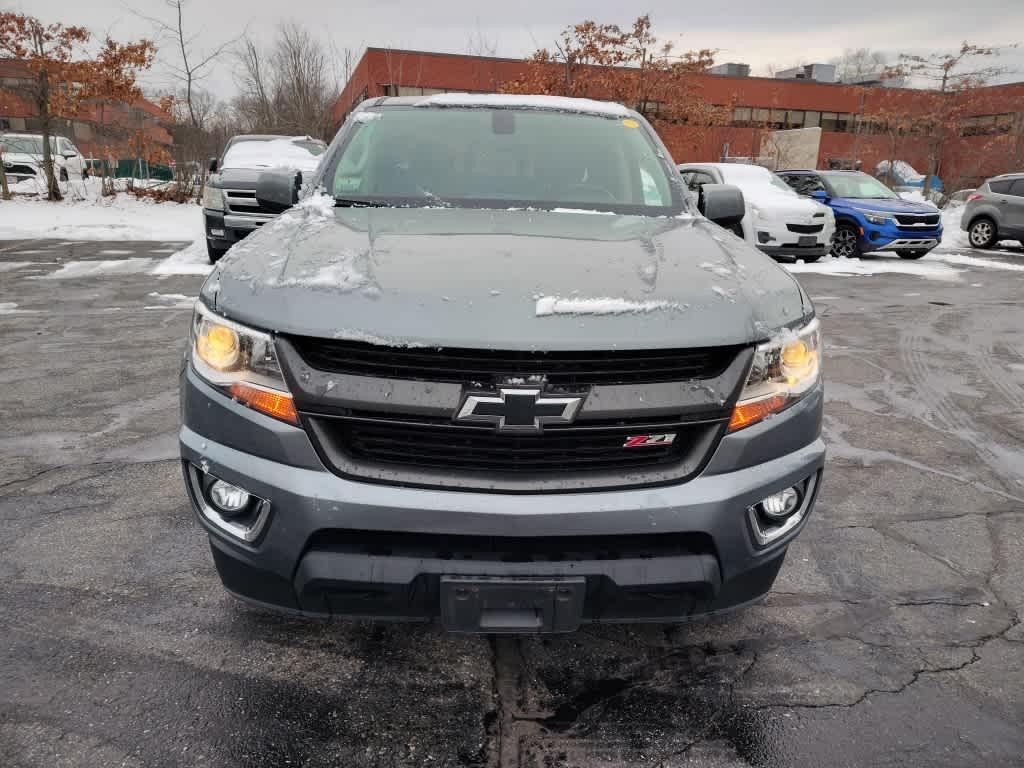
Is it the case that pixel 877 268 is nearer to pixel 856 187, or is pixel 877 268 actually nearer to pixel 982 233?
pixel 856 187

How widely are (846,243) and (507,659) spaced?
44.3 ft

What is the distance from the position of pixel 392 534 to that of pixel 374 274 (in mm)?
691

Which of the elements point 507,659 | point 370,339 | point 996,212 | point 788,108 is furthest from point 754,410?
point 788,108

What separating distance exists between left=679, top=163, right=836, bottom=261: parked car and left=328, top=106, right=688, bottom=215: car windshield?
30.8 feet

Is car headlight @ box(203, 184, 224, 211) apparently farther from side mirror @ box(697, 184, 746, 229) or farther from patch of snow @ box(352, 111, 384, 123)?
side mirror @ box(697, 184, 746, 229)

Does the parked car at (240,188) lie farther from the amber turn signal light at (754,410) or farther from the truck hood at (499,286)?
the amber turn signal light at (754,410)

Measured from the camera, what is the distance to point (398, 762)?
1849mm

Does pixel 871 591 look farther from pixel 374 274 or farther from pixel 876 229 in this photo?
pixel 876 229

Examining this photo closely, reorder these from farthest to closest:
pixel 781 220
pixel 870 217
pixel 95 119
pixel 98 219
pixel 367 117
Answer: pixel 95 119 → pixel 98 219 → pixel 870 217 → pixel 781 220 → pixel 367 117

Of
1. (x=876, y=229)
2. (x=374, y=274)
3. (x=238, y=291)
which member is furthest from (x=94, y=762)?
(x=876, y=229)

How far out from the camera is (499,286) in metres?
1.88

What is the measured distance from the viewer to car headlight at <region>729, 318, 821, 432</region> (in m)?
1.87

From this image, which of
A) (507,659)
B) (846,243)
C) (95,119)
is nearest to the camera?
(507,659)

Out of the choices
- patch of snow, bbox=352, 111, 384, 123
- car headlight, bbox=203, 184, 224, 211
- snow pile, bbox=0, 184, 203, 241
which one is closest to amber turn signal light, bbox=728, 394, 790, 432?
patch of snow, bbox=352, 111, 384, 123
